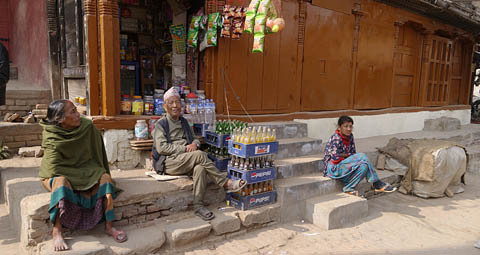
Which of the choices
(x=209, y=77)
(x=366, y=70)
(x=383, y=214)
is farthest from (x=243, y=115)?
(x=366, y=70)

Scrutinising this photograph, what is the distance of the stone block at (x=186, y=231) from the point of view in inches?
136

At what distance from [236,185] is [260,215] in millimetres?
531

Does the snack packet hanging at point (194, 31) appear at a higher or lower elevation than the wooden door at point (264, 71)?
higher

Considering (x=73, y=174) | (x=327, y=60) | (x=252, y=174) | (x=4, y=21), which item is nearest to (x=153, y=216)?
(x=73, y=174)

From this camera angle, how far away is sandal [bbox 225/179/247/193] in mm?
3959

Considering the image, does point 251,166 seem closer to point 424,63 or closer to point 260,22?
point 260,22

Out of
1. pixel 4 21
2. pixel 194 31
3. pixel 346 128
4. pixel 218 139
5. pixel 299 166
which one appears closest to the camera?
pixel 218 139

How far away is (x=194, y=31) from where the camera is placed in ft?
18.1

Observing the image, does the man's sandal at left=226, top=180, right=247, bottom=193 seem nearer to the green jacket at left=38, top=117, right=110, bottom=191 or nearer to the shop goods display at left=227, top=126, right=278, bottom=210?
the shop goods display at left=227, top=126, right=278, bottom=210

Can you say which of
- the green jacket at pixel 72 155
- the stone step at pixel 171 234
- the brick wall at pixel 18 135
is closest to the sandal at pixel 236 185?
the stone step at pixel 171 234

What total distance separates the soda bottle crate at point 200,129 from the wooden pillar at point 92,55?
4.60 feet

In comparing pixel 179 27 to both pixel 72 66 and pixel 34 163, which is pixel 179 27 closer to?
pixel 72 66

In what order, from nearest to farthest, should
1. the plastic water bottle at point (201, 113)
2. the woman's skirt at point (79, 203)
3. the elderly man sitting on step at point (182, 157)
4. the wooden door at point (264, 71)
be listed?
the woman's skirt at point (79, 203) < the elderly man sitting on step at point (182, 157) < the plastic water bottle at point (201, 113) < the wooden door at point (264, 71)

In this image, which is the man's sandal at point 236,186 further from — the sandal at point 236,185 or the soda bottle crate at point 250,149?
the soda bottle crate at point 250,149
